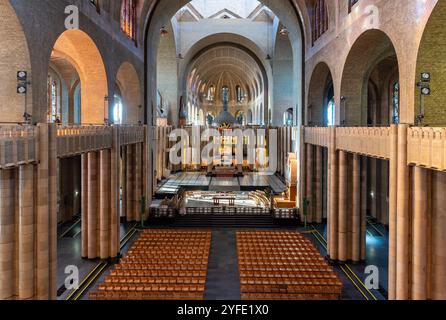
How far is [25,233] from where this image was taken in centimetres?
1132

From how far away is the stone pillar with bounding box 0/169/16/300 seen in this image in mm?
10914

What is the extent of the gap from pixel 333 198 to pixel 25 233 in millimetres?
12966

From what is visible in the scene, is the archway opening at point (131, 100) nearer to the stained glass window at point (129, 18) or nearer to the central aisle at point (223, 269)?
the stained glass window at point (129, 18)

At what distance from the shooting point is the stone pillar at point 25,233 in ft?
37.0

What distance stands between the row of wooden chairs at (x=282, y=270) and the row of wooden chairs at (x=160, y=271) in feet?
5.68

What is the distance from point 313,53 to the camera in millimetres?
23969

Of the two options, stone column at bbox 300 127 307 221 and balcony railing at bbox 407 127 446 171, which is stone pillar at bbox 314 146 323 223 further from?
balcony railing at bbox 407 127 446 171

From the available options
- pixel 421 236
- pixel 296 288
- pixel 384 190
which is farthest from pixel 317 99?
pixel 421 236

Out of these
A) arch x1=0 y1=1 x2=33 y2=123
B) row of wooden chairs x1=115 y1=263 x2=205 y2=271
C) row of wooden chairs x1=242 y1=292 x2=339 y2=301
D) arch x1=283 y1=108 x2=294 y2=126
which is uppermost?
arch x1=283 y1=108 x2=294 y2=126

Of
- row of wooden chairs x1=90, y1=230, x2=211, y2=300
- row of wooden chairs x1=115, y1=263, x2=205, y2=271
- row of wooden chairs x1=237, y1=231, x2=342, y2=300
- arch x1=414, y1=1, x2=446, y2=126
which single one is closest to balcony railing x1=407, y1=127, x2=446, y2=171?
arch x1=414, y1=1, x2=446, y2=126

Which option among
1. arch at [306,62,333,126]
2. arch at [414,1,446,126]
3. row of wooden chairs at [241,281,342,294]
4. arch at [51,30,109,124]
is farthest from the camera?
arch at [306,62,333,126]

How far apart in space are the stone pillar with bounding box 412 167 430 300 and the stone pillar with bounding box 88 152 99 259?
44.1 feet

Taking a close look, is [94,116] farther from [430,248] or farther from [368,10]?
[430,248]

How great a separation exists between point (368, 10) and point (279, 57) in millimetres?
26052
